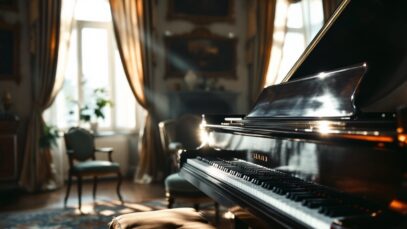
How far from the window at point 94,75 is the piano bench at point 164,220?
3775 millimetres

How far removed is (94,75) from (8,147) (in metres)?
1.75

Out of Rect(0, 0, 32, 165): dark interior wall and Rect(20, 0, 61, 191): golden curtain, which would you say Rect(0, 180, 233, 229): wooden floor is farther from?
Rect(0, 0, 32, 165): dark interior wall

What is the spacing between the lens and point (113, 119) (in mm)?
5730

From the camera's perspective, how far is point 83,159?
13.9ft

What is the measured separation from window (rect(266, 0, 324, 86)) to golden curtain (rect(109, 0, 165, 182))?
2.22m

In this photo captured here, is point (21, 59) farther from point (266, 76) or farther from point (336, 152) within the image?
point (336, 152)

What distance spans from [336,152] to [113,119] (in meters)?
4.90

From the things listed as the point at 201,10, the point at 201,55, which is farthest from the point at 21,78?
the point at 201,10

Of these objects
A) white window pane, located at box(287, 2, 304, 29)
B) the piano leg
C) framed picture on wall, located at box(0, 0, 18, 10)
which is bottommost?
the piano leg

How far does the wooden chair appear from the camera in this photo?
3859 mm

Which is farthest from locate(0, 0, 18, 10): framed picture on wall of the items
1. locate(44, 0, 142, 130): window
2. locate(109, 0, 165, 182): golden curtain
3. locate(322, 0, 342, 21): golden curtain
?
locate(322, 0, 342, 21): golden curtain

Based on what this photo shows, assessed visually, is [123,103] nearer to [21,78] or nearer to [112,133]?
[112,133]

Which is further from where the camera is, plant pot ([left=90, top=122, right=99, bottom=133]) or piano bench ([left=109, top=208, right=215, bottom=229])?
plant pot ([left=90, top=122, right=99, bottom=133])

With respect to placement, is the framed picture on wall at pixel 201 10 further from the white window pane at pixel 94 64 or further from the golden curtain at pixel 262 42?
the white window pane at pixel 94 64
